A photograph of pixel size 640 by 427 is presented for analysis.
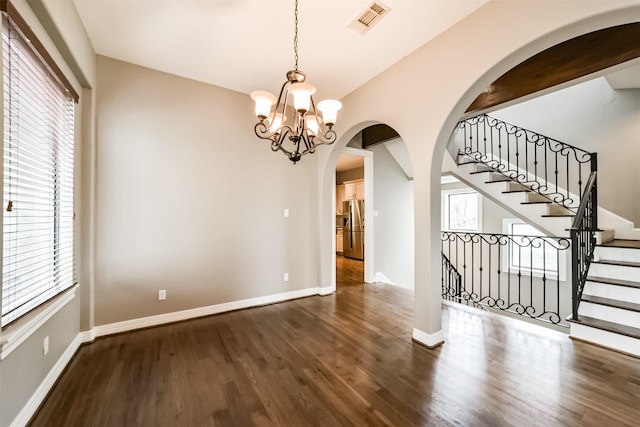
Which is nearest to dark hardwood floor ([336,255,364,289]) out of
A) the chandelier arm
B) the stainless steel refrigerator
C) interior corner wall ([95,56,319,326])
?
the stainless steel refrigerator

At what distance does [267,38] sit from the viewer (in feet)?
8.00

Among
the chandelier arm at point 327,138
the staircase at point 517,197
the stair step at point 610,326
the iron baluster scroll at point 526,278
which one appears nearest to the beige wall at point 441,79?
the chandelier arm at point 327,138

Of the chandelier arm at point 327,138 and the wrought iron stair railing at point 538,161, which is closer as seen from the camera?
the chandelier arm at point 327,138

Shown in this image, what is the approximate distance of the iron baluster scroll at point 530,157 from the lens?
169 inches

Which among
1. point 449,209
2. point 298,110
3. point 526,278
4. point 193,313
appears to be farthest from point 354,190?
point 298,110

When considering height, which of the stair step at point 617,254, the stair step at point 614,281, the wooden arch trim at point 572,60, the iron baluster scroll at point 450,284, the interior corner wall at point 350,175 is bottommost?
the iron baluster scroll at point 450,284

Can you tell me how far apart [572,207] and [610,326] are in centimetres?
246

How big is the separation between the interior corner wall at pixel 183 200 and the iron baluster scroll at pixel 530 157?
12.4ft

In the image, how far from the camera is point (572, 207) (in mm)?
4176

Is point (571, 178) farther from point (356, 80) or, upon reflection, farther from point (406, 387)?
point (406, 387)

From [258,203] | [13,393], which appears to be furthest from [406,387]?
[258,203]

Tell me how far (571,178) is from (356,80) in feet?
13.6

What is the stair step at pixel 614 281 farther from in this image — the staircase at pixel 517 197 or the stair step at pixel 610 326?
the staircase at pixel 517 197

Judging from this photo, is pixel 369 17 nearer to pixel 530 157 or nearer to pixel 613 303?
pixel 613 303
